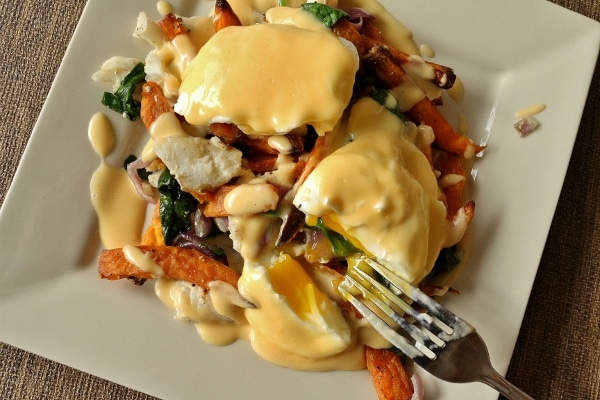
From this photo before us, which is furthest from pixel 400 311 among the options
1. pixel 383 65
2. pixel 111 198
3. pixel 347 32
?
pixel 111 198

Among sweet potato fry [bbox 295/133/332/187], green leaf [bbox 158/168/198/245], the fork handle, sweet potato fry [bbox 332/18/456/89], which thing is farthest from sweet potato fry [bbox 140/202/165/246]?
the fork handle

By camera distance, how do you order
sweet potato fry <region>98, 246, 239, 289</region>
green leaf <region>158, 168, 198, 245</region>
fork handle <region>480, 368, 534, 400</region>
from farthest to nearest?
green leaf <region>158, 168, 198, 245</region> → sweet potato fry <region>98, 246, 239, 289</region> → fork handle <region>480, 368, 534, 400</region>

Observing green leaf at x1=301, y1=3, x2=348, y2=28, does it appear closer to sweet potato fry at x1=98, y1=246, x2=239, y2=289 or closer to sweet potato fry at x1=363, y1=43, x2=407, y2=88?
sweet potato fry at x1=363, y1=43, x2=407, y2=88

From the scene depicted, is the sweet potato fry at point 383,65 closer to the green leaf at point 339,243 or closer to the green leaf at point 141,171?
the green leaf at point 339,243

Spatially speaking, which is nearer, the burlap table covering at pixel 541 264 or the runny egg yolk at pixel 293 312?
the runny egg yolk at pixel 293 312

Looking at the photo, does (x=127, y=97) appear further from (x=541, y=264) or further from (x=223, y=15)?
(x=541, y=264)

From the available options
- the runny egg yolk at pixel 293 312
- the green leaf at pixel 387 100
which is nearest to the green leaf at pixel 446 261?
the runny egg yolk at pixel 293 312
